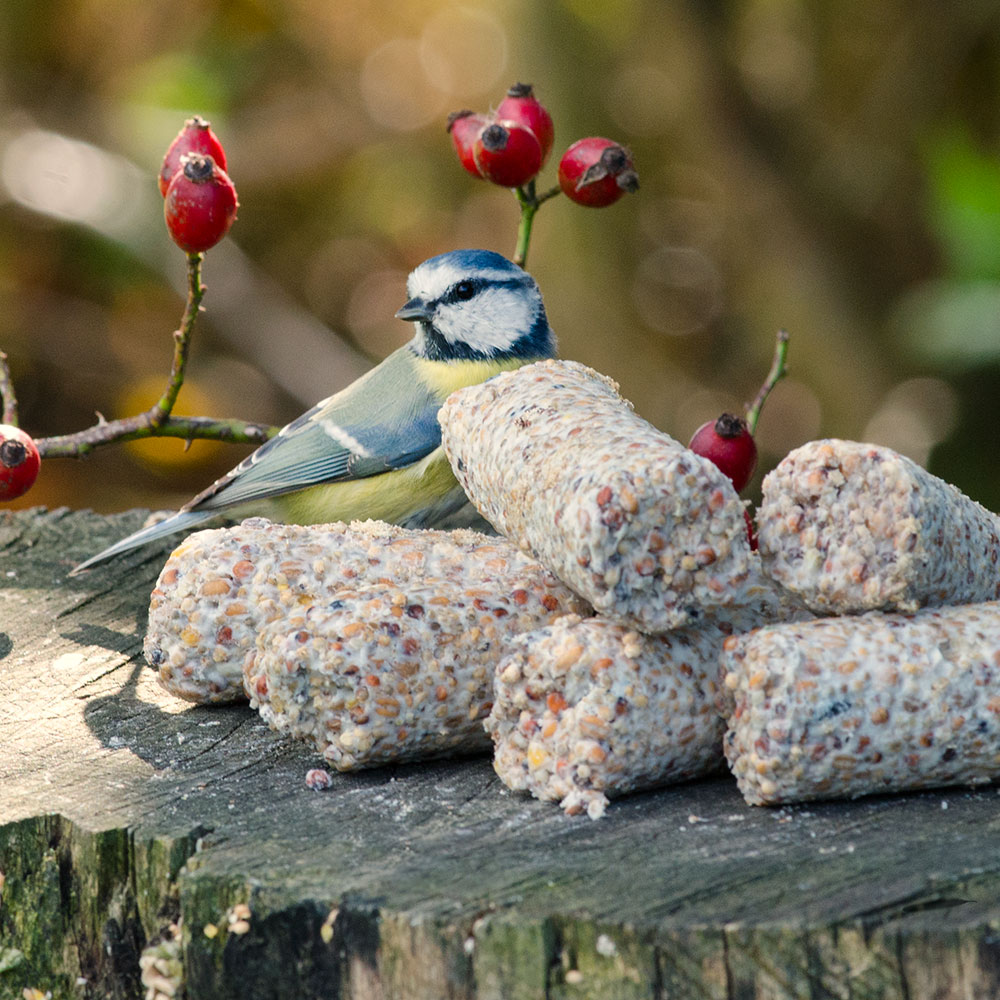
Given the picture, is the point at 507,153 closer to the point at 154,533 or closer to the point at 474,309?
the point at 474,309

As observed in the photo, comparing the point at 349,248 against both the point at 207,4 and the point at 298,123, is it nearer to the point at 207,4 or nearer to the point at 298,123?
the point at 298,123

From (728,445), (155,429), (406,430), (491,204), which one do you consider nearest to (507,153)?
(406,430)

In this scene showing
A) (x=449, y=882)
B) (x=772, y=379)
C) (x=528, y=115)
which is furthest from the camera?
(x=528, y=115)

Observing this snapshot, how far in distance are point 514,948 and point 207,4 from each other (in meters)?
4.37

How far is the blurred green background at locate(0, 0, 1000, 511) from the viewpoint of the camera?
12.5ft

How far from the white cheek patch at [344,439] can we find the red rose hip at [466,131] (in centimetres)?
45

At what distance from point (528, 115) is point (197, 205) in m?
0.55

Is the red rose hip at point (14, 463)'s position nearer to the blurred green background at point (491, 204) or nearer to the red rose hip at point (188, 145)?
the red rose hip at point (188, 145)

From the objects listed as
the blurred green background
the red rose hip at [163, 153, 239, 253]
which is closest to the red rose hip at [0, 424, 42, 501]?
the red rose hip at [163, 153, 239, 253]

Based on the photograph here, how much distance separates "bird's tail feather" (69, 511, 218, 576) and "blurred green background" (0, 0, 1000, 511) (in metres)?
1.99

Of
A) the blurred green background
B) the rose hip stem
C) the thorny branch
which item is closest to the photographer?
the rose hip stem

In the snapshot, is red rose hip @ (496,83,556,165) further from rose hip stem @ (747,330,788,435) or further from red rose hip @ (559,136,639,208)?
rose hip stem @ (747,330,788,435)

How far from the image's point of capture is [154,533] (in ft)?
6.48

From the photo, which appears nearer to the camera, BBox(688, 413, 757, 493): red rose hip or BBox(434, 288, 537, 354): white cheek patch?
BBox(688, 413, 757, 493): red rose hip
